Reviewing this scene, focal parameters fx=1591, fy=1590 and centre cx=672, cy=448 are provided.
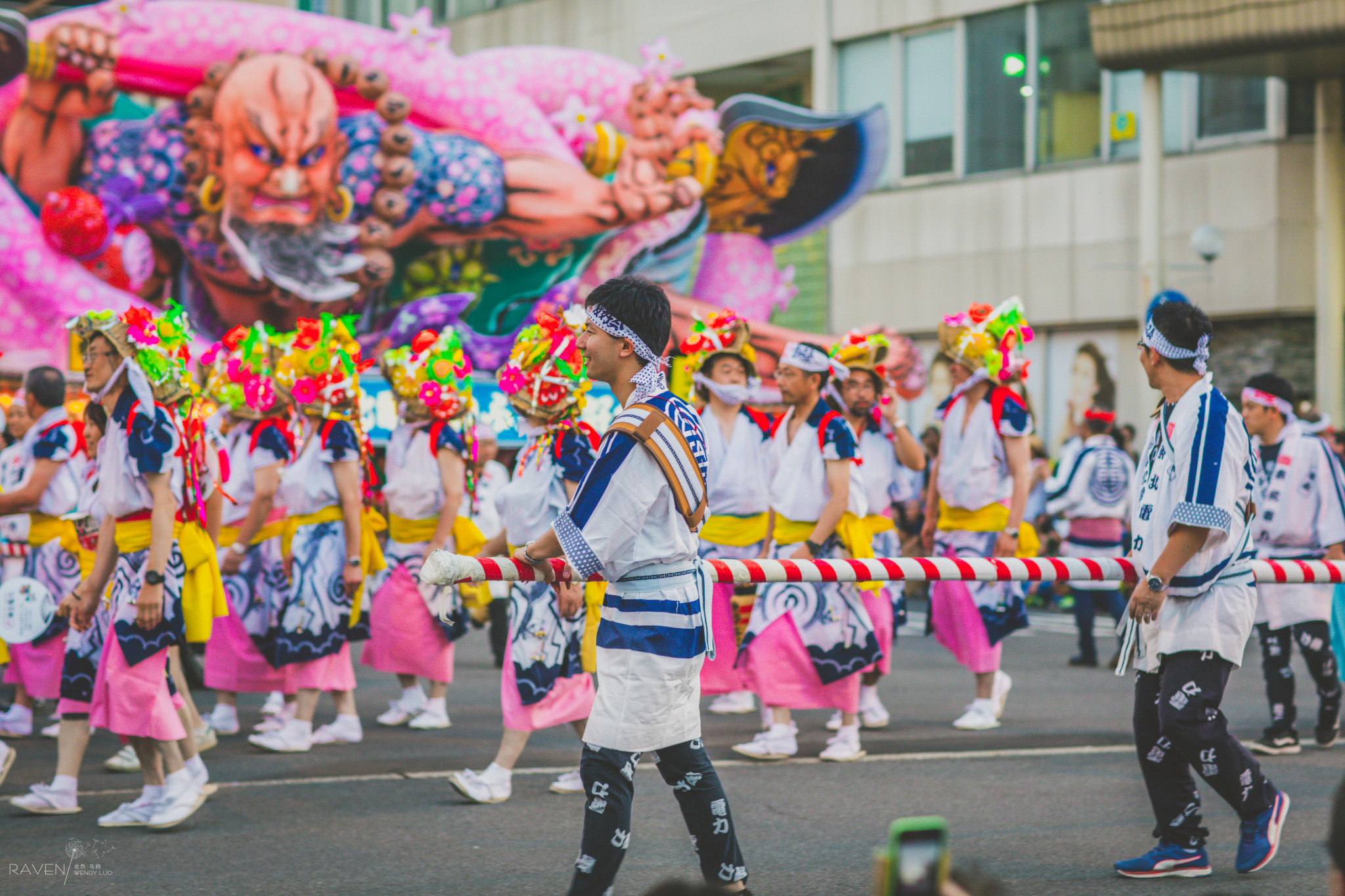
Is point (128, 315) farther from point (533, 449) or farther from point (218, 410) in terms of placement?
point (218, 410)

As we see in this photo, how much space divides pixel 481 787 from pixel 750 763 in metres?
1.60

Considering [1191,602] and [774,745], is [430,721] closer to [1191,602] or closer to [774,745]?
[774,745]

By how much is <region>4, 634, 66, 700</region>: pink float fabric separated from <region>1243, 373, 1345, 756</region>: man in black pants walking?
639 cm

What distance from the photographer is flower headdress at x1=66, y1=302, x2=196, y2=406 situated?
629cm

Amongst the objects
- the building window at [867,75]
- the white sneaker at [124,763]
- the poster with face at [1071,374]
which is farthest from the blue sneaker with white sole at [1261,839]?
the building window at [867,75]

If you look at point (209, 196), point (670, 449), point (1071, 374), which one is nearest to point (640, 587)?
point (670, 449)

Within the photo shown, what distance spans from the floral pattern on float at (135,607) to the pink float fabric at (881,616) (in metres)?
3.87

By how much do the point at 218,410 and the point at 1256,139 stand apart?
666 inches

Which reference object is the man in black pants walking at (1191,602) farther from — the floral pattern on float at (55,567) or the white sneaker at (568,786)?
the floral pattern on float at (55,567)

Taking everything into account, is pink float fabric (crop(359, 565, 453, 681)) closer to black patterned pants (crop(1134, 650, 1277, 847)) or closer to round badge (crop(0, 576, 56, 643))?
round badge (crop(0, 576, 56, 643))

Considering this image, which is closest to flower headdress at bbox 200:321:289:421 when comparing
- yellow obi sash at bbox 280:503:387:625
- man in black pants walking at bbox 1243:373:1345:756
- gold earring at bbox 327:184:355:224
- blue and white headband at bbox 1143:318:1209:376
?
yellow obi sash at bbox 280:503:387:625

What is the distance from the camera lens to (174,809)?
6297 millimetres

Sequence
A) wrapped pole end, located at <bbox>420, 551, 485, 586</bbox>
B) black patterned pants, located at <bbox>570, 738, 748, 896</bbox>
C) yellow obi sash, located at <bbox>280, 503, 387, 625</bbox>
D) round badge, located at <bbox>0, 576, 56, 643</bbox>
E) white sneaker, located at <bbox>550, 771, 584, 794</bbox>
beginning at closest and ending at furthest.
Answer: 1. black patterned pants, located at <bbox>570, 738, 748, 896</bbox>
2. wrapped pole end, located at <bbox>420, 551, 485, 586</bbox>
3. round badge, located at <bbox>0, 576, 56, 643</bbox>
4. white sneaker, located at <bbox>550, 771, 584, 794</bbox>
5. yellow obi sash, located at <bbox>280, 503, 387, 625</bbox>

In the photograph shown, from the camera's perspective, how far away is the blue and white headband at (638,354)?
4.57 meters
